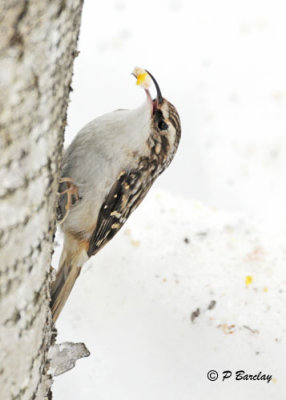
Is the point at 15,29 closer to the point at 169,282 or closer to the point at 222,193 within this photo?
the point at 169,282

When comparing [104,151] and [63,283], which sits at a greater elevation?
[104,151]

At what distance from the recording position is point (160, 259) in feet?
10.8

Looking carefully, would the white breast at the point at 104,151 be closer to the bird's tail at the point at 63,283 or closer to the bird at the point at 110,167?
the bird at the point at 110,167

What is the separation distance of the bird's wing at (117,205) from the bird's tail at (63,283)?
0.10 meters

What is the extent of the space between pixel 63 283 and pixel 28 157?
1240mm

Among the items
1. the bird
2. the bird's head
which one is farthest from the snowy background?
the bird's head

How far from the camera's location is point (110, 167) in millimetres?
2502

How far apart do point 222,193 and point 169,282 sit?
1.19 meters

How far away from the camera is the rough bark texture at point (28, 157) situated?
1.38 m

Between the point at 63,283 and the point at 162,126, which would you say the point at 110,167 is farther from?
the point at 63,283

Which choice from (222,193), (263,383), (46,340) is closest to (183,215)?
(222,193)

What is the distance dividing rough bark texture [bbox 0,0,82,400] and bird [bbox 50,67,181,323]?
77 cm
